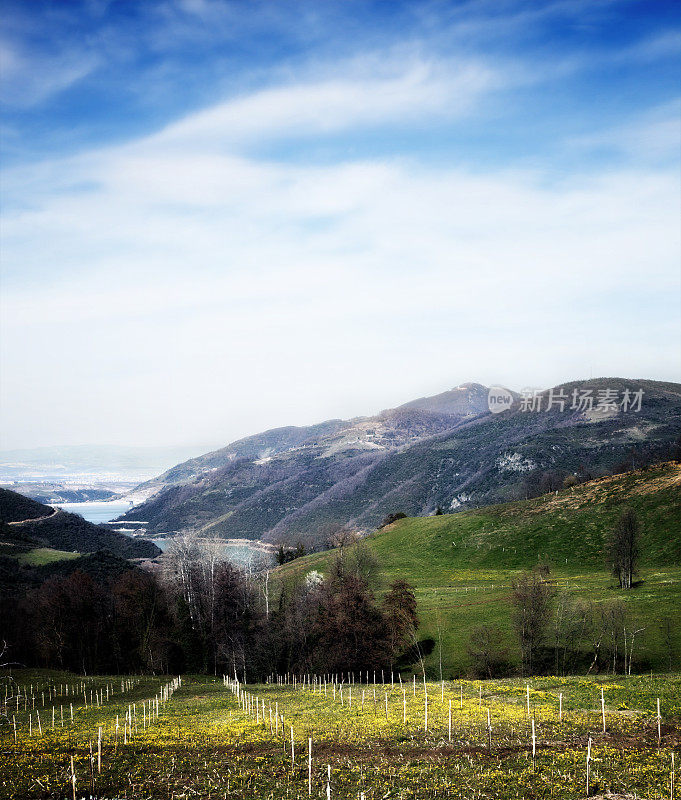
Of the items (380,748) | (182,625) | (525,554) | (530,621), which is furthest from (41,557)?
(380,748)

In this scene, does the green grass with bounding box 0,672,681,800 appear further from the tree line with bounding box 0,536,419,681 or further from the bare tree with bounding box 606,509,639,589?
the bare tree with bounding box 606,509,639,589

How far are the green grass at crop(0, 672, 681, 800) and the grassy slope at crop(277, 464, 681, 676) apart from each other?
80.3 ft

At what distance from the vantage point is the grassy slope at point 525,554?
69062mm

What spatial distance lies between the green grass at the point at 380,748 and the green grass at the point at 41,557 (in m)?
138

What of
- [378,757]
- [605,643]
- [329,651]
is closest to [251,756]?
[378,757]

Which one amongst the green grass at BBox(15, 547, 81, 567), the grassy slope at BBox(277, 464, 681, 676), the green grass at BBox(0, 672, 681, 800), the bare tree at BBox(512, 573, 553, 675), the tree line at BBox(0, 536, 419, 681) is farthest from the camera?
the green grass at BBox(15, 547, 81, 567)

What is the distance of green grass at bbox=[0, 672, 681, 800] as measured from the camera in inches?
857

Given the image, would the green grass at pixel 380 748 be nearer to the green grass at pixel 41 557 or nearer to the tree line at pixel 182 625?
the tree line at pixel 182 625

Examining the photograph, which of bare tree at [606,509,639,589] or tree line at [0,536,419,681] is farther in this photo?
bare tree at [606,509,639,589]

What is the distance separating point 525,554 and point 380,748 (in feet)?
297

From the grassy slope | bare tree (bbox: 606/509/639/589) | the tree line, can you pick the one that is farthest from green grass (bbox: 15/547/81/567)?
bare tree (bbox: 606/509/639/589)

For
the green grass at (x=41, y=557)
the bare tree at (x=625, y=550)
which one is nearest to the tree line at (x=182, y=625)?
the bare tree at (x=625, y=550)

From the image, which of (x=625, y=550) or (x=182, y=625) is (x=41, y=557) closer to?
(x=182, y=625)

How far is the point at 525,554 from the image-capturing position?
363 feet
